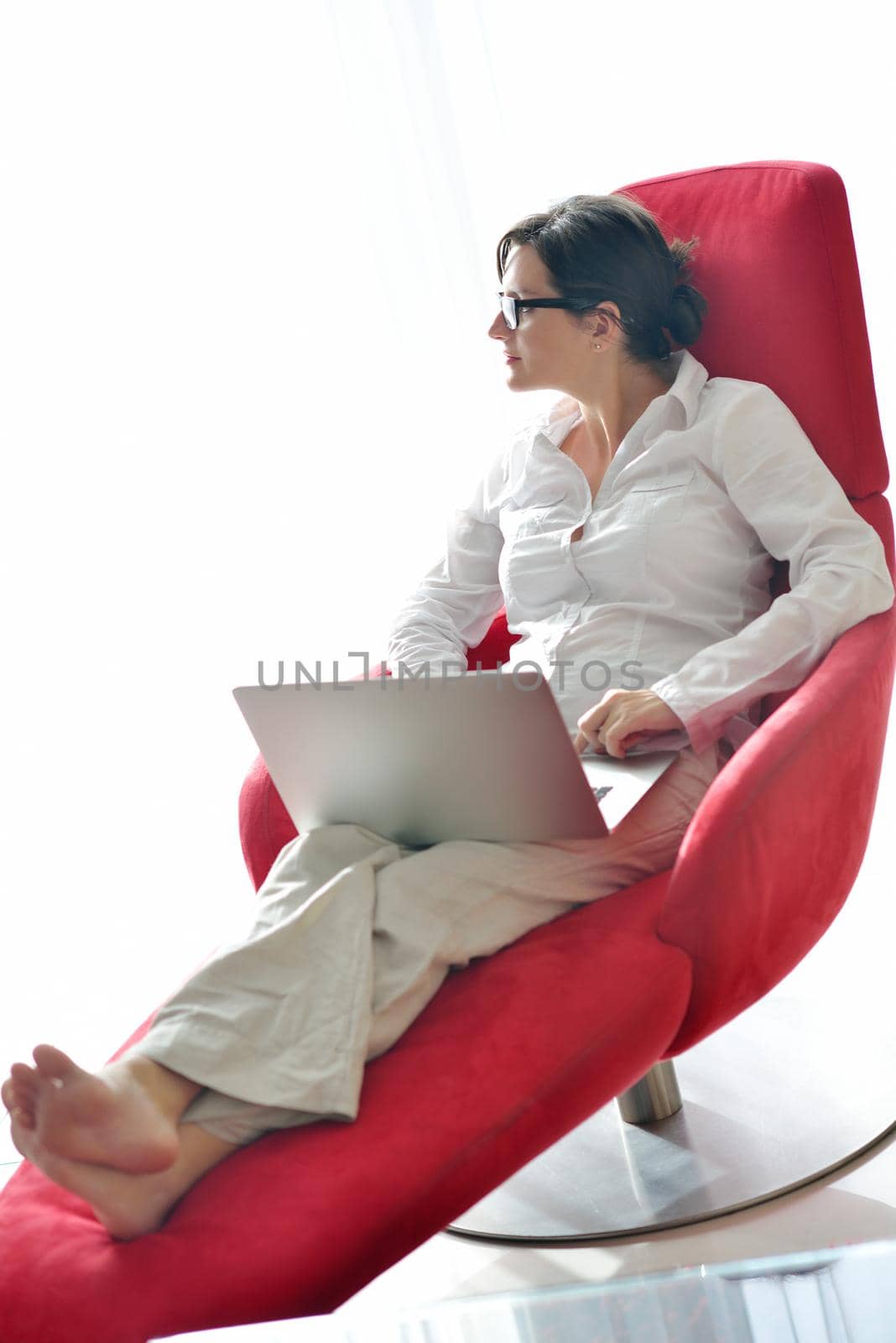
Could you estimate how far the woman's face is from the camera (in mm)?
1564

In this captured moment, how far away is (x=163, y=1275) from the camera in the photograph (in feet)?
3.00

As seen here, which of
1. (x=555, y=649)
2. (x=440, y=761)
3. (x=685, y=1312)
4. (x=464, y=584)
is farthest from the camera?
(x=464, y=584)

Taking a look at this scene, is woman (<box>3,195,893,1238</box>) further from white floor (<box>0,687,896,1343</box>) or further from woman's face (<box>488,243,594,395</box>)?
white floor (<box>0,687,896,1343</box>)

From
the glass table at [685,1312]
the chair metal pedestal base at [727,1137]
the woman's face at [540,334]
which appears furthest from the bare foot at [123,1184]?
the woman's face at [540,334]

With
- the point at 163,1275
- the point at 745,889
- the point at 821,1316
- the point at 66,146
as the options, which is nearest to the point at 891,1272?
the point at 821,1316

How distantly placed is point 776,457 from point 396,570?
1.28 m

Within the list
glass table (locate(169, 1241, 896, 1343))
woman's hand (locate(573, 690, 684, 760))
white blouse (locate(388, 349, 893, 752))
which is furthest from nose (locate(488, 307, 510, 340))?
glass table (locate(169, 1241, 896, 1343))

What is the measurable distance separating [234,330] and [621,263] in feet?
3.52

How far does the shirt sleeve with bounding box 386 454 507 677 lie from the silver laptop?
45cm

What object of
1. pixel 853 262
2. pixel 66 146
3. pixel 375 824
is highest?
pixel 66 146

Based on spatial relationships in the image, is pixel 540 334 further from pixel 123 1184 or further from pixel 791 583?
pixel 123 1184

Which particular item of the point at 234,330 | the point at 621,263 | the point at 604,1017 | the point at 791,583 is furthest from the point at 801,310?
the point at 234,330

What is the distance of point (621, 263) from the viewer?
154cm

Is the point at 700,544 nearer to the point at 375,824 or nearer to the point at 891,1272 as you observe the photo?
the point at 375,824
